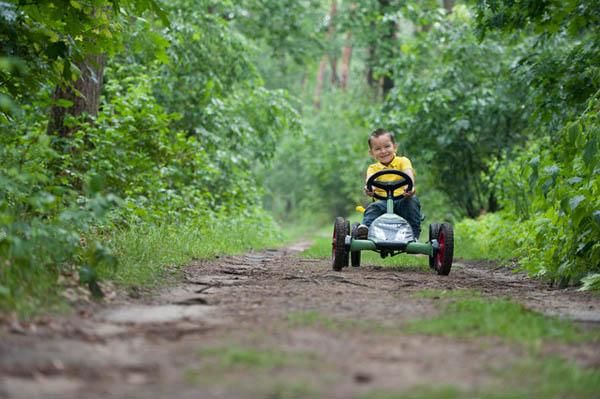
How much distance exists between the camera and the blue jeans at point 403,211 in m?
8.00

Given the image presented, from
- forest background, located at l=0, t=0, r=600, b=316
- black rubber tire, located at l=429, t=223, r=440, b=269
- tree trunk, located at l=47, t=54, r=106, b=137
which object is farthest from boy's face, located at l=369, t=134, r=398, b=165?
tree trunk, located at l=47, t=54, r=106, b=137

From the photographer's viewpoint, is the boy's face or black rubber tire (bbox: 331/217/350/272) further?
the boy's face

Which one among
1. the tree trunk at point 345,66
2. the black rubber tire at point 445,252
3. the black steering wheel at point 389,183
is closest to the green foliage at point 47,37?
the black steering wheel at point 389,183

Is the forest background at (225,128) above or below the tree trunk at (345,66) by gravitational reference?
below

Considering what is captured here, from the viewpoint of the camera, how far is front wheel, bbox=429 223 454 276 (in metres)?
7.21

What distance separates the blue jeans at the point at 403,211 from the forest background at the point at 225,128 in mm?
1171

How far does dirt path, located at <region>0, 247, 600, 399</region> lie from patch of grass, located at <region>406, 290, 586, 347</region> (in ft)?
0.41

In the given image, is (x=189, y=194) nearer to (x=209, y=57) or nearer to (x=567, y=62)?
(x=209, y=57)

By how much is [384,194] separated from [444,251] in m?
1.18

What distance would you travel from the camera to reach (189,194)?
1197 cm

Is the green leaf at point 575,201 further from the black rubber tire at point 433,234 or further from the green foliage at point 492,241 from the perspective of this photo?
the green foliage at point 492,241

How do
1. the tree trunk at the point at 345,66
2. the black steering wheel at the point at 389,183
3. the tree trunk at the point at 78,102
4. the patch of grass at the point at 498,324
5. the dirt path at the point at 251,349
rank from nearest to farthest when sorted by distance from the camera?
the dirt path at the point at 251,349 → the patch of grass at the point at 498,324 → the black steering wheel at the point at 389,183 → the tree trunk at the point at 78,102 → the tree trunk at the point at 345,66

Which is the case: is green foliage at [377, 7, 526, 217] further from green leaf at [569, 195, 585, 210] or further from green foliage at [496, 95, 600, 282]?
green leaf at [569, 195, 585, 210]

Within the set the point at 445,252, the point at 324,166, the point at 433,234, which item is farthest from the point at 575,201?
the point at 324,166
